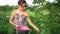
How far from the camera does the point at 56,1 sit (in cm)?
790

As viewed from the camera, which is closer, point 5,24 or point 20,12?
point 20,12

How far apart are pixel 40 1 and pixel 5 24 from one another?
3038mm

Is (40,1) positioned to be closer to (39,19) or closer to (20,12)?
(20,12)

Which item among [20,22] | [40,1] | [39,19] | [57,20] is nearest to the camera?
[20,22]

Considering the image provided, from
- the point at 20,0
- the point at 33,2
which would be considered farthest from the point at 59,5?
the point at 20,0

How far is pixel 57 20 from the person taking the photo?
7.66 meters

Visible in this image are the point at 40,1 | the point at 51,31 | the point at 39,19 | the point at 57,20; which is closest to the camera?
the point at 40,1

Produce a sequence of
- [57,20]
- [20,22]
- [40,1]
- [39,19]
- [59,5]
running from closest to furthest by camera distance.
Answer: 1. [20,22]
2. [40,1]
3. [57,20]
4. [59,5]
5. [39,19]

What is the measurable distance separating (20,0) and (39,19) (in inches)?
153

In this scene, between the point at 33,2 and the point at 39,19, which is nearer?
the point at 33,2

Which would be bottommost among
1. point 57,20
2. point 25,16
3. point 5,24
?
point 5,24

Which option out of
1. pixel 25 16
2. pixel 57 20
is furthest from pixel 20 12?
pixel 57 20

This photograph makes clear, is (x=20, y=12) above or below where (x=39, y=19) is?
above

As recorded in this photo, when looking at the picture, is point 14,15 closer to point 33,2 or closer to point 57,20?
point 33,2
